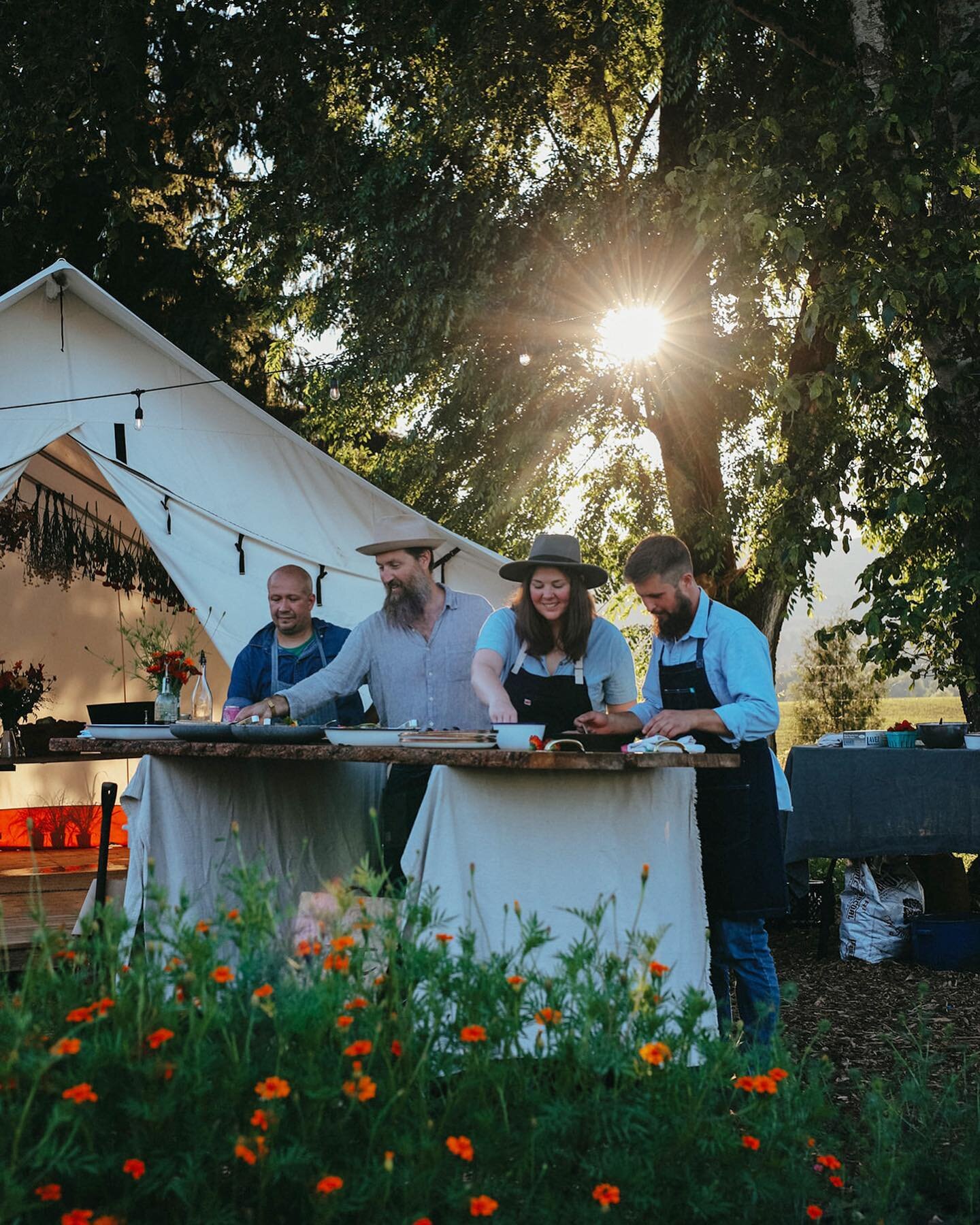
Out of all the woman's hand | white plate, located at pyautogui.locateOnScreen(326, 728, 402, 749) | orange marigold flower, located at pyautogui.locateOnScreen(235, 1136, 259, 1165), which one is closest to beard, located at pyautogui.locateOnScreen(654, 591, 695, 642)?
the woman's hand

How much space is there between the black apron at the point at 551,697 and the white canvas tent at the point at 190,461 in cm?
215

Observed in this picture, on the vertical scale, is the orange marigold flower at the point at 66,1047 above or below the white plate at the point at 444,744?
below

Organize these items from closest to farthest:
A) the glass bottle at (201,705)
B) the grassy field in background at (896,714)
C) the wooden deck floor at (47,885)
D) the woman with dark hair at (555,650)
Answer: the woman with dark hair at (555,650)
the glass bottle at (201,705)
the wooden deck floor at (47,885)
the grassy field in background at (896,714)

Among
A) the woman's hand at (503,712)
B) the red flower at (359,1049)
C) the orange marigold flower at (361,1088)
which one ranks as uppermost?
the woman's hand at (503,712)

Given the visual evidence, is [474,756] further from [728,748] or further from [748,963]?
[748,963]

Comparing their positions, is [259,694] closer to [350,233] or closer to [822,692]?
[350,233]

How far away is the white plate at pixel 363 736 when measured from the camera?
3107 millimetres

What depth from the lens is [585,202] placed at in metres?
7.98

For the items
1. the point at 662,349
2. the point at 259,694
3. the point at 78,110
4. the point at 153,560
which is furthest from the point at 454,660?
the point at 78,110

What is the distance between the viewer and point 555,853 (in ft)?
9.55

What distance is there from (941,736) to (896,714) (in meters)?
19.4

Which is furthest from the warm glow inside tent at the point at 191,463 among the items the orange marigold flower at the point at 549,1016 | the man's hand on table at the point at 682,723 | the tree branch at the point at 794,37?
the orange marigold flower at the point at 549,1016

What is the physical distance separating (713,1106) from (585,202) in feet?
22.5

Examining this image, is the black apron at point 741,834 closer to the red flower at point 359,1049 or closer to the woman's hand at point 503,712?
the woman's hand at point 503,712
